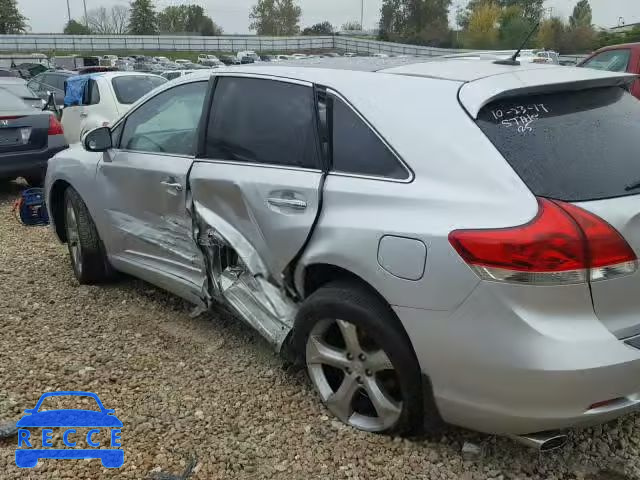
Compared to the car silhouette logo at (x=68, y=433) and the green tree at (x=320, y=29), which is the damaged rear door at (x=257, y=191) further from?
the green tree at (x=320, y=29)

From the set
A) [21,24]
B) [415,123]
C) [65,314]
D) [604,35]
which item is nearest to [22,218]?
A: [65,314]

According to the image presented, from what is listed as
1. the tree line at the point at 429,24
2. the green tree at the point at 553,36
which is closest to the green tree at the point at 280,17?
the tree line at the point at 429,24

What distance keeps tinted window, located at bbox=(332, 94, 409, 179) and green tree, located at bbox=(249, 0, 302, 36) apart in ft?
314

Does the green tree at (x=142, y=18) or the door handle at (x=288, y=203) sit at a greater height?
the green tree at (x=142, y=18)

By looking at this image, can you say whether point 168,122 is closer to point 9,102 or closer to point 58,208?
point 58,208

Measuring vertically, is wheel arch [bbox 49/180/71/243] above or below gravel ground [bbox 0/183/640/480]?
above

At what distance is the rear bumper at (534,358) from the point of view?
2.08 metres

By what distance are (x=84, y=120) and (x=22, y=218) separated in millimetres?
4250

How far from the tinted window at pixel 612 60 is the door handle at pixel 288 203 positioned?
6.83 m

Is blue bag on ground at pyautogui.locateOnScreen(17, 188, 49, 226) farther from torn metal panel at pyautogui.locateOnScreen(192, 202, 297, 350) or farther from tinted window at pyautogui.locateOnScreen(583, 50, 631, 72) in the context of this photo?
tinted window at pyautogui.locateOnScreen(583, 50, 631, 72)

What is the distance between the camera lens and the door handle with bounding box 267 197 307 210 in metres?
2.71

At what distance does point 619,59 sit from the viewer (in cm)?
830

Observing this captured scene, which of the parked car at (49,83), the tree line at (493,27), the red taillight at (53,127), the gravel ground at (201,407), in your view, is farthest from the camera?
the tree line at (493,27)

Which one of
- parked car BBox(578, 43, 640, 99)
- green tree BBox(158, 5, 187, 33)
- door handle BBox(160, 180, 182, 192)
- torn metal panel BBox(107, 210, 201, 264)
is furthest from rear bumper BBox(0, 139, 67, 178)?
green tree BBox(158, 5, 187, 33)
